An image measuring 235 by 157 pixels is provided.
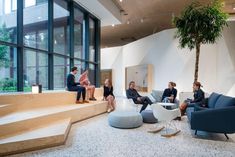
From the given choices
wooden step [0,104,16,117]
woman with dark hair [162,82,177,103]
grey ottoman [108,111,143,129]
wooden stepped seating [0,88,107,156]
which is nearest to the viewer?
wooden stepped seating [0,88,107,156]

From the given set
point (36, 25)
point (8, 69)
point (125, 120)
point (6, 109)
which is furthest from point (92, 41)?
point (6, 109)

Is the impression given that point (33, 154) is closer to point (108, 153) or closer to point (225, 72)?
point (108, 153)

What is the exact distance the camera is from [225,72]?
8.07 metres

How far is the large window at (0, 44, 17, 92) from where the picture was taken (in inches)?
190

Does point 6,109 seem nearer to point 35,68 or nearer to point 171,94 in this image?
point 35,68

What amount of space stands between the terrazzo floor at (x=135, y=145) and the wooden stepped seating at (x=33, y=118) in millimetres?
170

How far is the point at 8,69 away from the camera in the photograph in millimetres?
5000

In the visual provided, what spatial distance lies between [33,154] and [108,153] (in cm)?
119

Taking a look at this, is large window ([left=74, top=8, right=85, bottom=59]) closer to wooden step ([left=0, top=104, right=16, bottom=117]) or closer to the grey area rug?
wooden step ([left=0, top=104, right=16, bottom=117])

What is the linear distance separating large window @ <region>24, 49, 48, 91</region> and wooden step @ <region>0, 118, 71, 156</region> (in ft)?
6.80

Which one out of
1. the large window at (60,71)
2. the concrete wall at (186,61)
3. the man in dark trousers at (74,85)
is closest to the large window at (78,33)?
the large window at (60,71)

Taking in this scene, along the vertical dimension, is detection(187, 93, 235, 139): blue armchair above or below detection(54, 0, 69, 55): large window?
below

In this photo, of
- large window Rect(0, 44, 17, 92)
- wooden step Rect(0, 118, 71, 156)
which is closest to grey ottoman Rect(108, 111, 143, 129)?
wooden step Rect(0, 118, 71, 156)

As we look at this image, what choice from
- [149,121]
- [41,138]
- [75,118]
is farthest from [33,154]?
[149,121]
